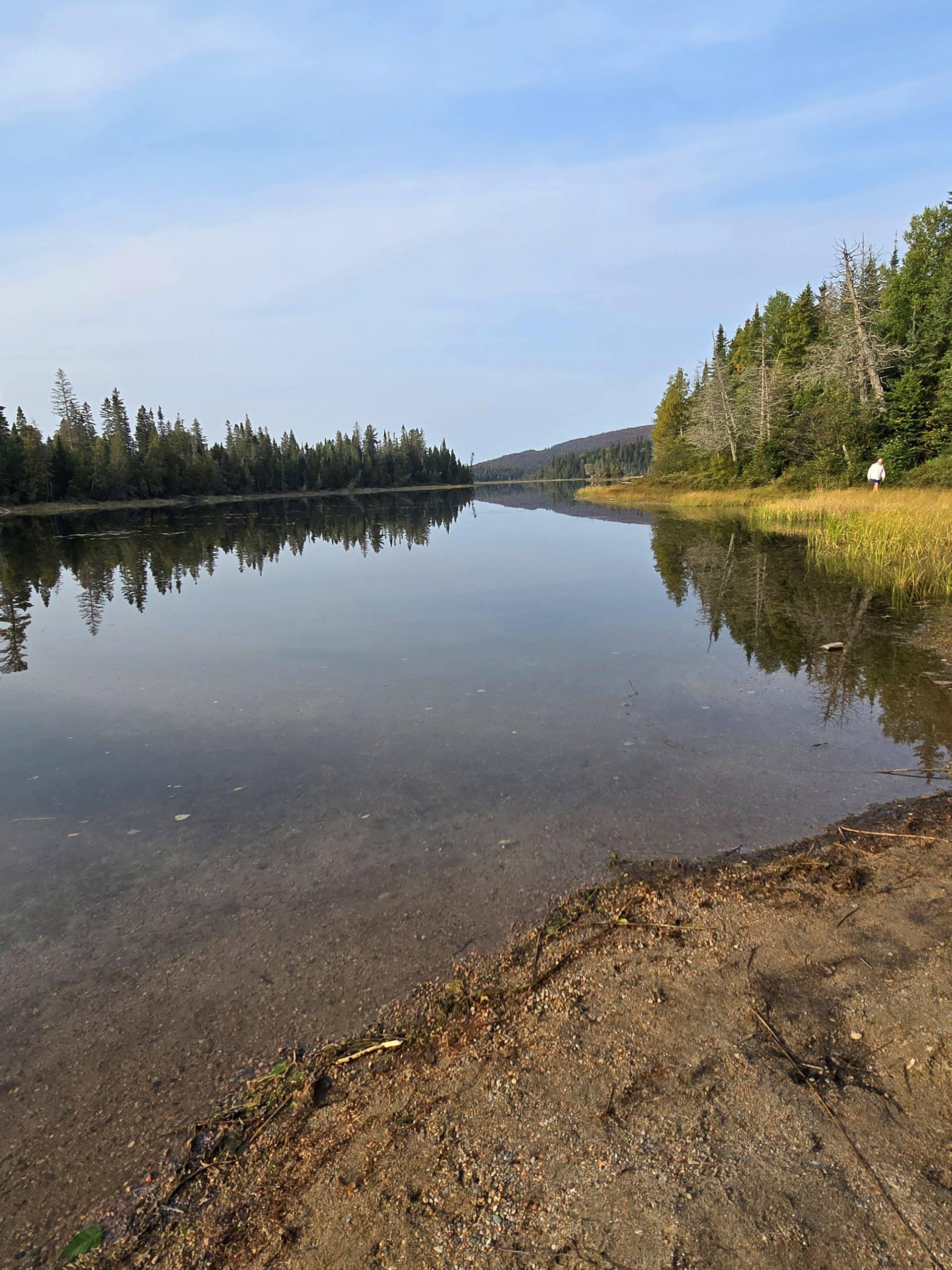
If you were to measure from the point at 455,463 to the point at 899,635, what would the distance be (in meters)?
175

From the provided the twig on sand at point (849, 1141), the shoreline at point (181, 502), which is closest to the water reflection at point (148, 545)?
the shoreline at point (181, 502)

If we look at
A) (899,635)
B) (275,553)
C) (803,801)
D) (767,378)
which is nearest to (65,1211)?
(803,801)

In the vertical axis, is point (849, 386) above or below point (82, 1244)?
above

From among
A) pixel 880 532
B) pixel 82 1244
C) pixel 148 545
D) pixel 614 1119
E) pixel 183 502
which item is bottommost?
pixel 82 1244

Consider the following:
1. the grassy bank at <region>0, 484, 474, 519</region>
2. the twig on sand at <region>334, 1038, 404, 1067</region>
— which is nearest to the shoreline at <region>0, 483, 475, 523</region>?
the grassy bank at <region>0, 484, 474, 519</region>

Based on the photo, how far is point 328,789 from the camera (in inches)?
264

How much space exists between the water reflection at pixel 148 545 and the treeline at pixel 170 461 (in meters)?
13.7

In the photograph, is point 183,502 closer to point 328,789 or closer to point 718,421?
point 718,421

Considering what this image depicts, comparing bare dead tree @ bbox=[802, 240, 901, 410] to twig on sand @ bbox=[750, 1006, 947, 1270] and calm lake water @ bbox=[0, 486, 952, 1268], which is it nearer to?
calm lake water @ bbox=[0, 486, 952, 1268]

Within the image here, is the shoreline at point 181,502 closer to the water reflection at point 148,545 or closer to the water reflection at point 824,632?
the water reflection at point 148,545

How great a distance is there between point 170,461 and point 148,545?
217 feet

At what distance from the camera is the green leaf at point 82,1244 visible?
256 cm

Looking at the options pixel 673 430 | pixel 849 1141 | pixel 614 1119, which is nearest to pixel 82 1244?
pixel 614 1119

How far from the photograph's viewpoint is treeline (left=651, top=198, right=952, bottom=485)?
116 feet
